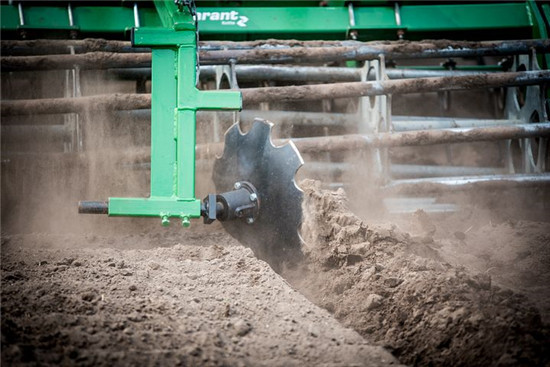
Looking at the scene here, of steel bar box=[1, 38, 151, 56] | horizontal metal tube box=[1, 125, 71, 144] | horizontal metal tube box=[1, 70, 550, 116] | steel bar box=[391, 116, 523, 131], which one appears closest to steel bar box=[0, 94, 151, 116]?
horizontal metal tube box=[1, 70, 550, 116]

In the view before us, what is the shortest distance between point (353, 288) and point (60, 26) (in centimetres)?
362

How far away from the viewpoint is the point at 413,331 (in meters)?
2.42

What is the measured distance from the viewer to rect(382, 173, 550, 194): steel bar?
4469 millimetres

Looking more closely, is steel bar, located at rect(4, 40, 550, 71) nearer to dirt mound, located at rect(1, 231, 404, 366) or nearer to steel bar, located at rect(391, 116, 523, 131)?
steel bar, located at rect(391, 116, 523, 131)

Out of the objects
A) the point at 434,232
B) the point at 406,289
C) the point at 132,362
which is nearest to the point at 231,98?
the point at 406,289

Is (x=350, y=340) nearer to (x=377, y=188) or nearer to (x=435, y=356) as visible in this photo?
(x=435, y=356)

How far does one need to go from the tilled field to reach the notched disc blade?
101 mm

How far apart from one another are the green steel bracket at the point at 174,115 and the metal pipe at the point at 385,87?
1.37 meters

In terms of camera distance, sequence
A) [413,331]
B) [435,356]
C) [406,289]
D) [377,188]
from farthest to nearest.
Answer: [377,188] < [406,289] < [413,331] < [435,356]

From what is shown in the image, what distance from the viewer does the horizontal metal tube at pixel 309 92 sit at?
423cm

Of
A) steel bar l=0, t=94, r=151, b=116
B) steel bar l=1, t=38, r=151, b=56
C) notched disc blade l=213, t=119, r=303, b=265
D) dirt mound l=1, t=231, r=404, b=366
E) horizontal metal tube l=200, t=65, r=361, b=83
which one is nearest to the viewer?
dirt mound l=1, t=231, r=404, b=366

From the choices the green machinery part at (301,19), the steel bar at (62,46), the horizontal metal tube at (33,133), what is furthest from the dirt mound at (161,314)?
the green machinery part at (301,19)

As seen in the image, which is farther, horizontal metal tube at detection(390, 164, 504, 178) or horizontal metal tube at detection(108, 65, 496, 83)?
horizontal metal tube at detection(390, 164, 504, 178)

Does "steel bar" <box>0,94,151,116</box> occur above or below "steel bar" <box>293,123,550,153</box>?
above
